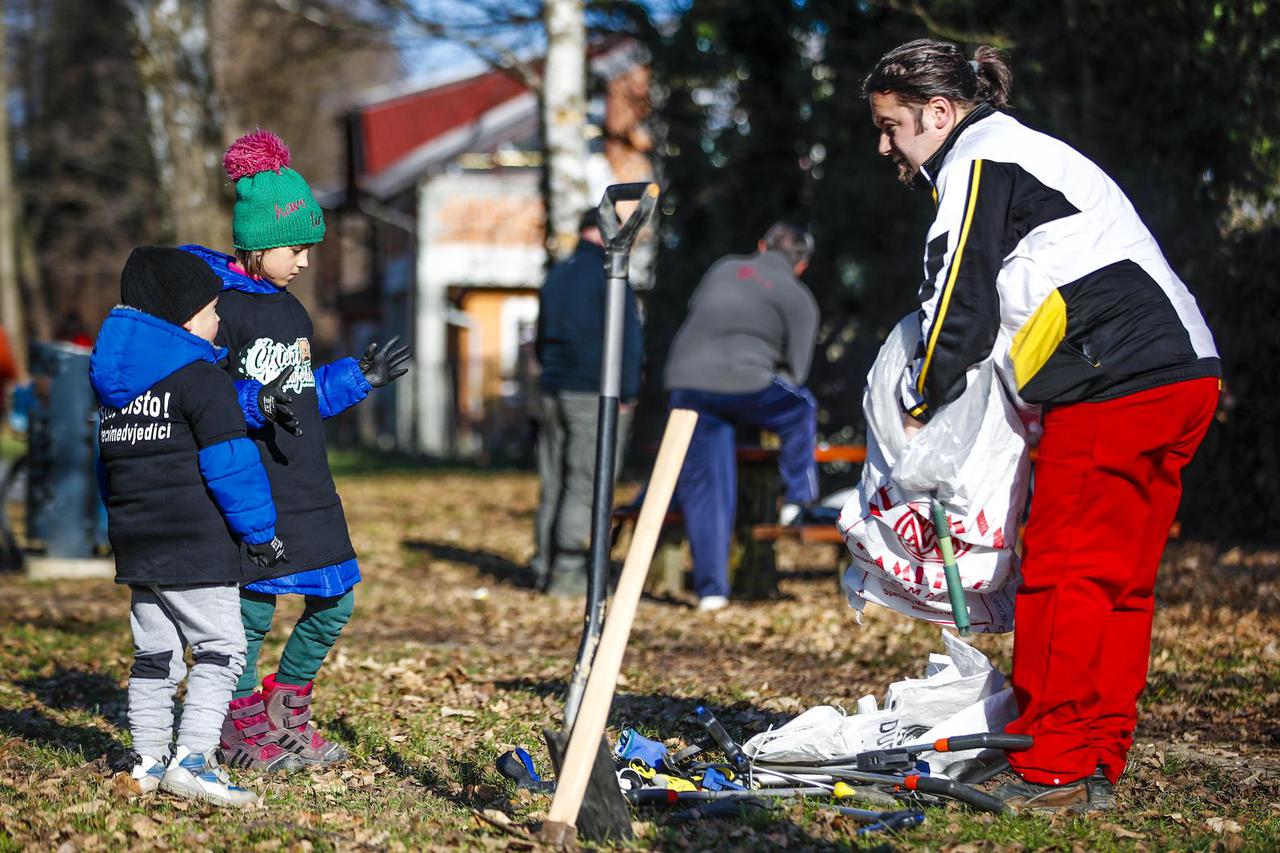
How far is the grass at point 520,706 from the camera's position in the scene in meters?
3.92

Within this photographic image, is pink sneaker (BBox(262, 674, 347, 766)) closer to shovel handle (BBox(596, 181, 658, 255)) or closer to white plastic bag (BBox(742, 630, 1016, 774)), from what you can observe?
white plastic bag (BBox(742, 630, 1016, 774))

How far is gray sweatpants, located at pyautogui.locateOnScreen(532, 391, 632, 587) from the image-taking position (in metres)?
8.88

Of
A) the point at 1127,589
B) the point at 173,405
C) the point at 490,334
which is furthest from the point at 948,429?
the point at 490,334

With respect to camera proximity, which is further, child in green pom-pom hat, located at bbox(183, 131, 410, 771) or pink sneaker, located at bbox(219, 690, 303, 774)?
pink sneaker, located at bbox(219, 690, 303, 774)

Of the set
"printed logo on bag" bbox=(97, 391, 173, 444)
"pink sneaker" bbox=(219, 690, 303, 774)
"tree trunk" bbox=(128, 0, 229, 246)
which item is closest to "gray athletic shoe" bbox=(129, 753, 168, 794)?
"pink sneaker" bbox=(219, 690, 303, 774)

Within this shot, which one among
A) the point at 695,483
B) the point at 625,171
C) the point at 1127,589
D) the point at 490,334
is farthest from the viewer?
the point at 490,334

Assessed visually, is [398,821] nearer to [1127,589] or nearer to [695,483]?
[1127,589]

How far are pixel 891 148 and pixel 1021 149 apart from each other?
45cm

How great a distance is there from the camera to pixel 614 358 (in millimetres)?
3727

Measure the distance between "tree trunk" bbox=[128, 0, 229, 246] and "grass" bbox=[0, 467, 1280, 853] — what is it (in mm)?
9073

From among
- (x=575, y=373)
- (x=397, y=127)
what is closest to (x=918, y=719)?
(x=575, y=373)

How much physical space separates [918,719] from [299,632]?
1874 mm

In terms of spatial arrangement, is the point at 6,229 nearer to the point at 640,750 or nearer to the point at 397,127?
the point at 397,127

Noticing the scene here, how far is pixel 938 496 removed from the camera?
4.14m
